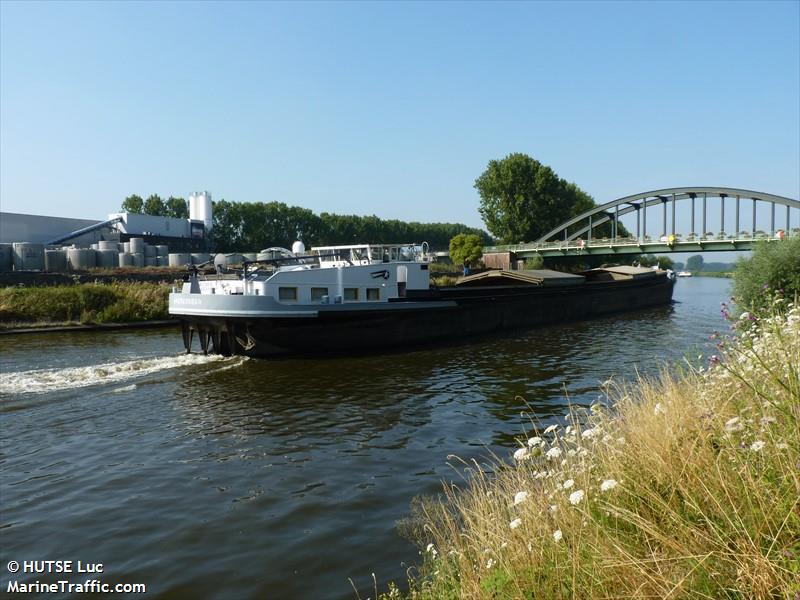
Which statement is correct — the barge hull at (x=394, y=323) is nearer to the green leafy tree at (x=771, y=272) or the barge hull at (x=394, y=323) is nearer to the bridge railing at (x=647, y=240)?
the green leafy tree at (x=771, y=272)

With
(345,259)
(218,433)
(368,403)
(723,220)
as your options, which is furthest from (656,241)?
(218,433)

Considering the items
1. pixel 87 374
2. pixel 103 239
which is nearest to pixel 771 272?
pixel 87 374

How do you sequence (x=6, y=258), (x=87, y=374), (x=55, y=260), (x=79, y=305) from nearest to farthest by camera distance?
(x=87, y=374)
(x=79, y=305)
(x=6, y=258)
(x=55, y=260)

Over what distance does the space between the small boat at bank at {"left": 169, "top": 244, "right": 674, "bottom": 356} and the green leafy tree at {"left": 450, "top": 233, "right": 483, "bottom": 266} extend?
43191 mm

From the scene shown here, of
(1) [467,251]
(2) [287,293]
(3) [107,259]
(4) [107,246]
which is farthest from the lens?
(1) [467,251]

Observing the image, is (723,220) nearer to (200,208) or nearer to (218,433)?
(200,208)

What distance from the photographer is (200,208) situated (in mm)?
86000

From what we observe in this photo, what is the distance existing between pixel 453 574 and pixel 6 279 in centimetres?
4511

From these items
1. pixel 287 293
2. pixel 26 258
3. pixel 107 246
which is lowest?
pixel 287 293

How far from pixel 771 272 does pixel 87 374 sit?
21.5m

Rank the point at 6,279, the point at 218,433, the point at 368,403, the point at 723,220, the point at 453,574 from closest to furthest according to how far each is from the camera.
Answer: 1. the point at 453,574
2. the point at 218,433
3. the point at 368,403
4. the point at 6,279
5. the point at 723,220

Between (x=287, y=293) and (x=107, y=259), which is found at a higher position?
(x=107, y=259)

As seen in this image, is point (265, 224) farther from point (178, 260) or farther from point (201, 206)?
point (178, 260)

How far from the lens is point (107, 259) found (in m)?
52.3
